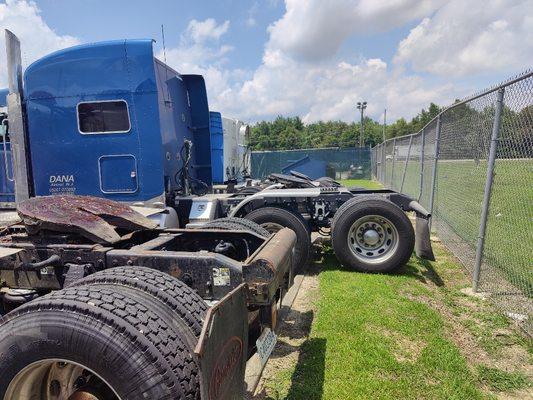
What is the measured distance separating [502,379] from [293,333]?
1.79 meters

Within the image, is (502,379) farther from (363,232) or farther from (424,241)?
(363,232)

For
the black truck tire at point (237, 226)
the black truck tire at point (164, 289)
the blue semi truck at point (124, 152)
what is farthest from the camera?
the blue semi truck at point (124, 152)

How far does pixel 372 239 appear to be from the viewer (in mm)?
5945

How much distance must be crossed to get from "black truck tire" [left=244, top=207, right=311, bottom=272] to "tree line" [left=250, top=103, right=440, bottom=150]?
75.3m

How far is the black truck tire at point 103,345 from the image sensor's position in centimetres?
182

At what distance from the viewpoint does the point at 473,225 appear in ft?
21.3

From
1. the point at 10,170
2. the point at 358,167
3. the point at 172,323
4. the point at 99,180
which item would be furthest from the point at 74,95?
the point at 358,167

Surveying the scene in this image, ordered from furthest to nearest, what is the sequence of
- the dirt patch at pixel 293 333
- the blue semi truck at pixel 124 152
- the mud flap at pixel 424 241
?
the blue semi truck at pixel 124 152 < the mud flap at pixel 424 241 < the dirt patch at pixel 293 333

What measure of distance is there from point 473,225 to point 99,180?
5.72m

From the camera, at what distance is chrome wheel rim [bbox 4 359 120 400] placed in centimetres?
201

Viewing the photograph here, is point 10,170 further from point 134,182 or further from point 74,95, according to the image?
point 134,182

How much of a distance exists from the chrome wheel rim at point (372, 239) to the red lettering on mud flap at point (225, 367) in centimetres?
400

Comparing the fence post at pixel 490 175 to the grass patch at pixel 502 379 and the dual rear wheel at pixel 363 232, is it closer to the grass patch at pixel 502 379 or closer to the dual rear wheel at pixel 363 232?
the dual rear wheel at pixel 363 232

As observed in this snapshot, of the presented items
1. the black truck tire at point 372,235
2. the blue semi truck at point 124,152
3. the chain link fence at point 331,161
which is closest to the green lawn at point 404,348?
the black truck tire at point 372,235
